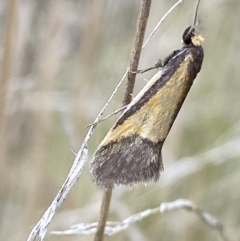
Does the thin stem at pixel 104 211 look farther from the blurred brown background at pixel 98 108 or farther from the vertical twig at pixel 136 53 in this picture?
the blurred brown background at pixel 98 108

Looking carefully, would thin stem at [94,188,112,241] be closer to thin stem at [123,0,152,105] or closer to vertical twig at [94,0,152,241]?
vertical twig at [94,0,152,241]

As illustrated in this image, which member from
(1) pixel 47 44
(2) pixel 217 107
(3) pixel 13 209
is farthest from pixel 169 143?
(3) pixel 13 209

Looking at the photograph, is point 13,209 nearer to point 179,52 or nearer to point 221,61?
point 221,61

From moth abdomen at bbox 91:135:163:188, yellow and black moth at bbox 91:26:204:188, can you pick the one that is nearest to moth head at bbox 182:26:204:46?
yellow and black moth at bbox 91:26:204:188

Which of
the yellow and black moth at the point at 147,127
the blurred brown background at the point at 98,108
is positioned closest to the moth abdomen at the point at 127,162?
the yellow and black moth at the point at 147,127

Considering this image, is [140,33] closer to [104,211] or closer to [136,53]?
[136,53]

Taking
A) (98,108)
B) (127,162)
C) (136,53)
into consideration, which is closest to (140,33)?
(136,53)
